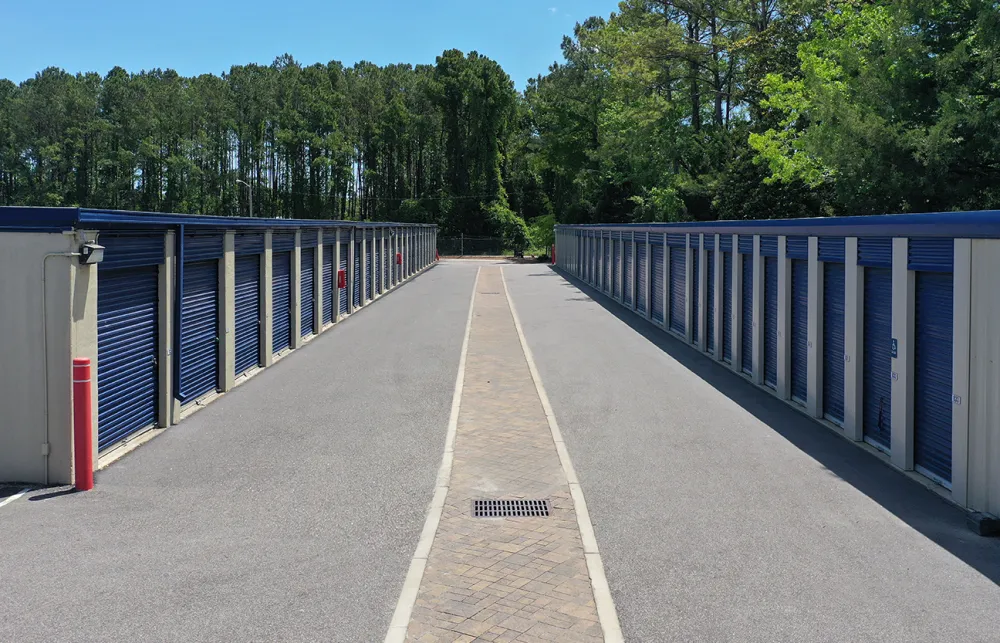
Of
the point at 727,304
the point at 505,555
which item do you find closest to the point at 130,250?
the point at 505,555

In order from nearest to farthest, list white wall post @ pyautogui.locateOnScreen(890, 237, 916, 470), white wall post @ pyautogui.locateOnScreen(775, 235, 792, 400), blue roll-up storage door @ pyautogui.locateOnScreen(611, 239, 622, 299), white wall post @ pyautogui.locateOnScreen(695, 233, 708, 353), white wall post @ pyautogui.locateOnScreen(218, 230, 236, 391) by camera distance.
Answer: white wall post @ pyautogui.locateOnScreen(890, 237, 916, 470) < white wall post @ pyautogui.locateOnScreen(775, 235, 792, 400) < white wall post @ pyautogui.locateOnScreen(218, 230, 236, 391) < white wall post @ pyautogui.locateOnScreen(695, 233, 708, 353) < blue roll-up storage door @ pyautogui.locateOnScreen(611, 239, 622, 299)

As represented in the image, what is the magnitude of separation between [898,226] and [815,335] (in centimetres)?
297

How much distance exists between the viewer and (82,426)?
26.9 feet

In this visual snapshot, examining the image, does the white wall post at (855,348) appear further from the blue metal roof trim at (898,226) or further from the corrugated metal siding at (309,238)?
the corrugated metal siding at (309,238)

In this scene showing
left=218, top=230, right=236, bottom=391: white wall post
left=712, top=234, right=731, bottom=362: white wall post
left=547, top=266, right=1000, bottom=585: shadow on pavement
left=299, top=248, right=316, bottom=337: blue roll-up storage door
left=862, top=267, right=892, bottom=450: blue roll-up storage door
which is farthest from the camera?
left=299, top=248, right=316, bottom=337: blue roll-up storage door

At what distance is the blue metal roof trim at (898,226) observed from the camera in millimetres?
7637

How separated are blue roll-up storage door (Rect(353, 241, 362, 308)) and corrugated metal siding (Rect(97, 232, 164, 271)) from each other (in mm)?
16427

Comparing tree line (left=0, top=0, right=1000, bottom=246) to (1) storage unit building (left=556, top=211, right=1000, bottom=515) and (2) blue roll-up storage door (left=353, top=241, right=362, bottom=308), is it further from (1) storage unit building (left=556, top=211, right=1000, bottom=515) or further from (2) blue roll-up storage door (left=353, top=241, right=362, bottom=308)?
(2) blue roll-up storage door (left=353, top=241, right=362, bottom=308)

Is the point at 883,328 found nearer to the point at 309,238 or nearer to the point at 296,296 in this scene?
the point at 296,296

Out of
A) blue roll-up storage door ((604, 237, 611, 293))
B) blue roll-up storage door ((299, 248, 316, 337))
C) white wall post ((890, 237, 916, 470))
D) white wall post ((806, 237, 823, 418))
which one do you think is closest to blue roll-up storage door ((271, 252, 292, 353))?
blue roll-up storage door ((299, 248, 316, 337))

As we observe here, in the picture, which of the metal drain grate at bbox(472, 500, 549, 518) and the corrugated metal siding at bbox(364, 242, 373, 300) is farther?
the corrugated metal siding at bbox(364, 242, 373, 300)

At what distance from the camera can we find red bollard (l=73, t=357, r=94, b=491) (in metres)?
8.20

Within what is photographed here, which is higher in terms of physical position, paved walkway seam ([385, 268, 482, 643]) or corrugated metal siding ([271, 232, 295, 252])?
corrugated metal siding ([271, 232, 295, 252])

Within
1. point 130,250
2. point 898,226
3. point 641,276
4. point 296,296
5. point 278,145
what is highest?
point 278,145
